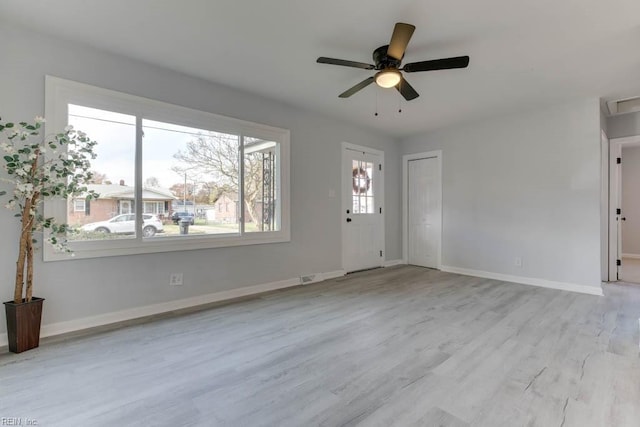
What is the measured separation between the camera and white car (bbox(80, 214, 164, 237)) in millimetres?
Result: 2863

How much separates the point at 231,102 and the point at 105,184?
169 centimetres

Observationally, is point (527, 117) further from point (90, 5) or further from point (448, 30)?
point (90, 5)

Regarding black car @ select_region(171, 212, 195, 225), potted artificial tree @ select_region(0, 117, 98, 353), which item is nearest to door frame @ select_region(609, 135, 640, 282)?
black car @ select_region(171, 212, 195, 225)

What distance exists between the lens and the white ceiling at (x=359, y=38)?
2242 millimetres

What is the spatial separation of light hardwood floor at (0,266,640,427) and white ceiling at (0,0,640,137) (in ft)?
8.49

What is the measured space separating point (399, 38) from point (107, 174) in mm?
2884

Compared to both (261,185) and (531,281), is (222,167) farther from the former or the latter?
(531,281)

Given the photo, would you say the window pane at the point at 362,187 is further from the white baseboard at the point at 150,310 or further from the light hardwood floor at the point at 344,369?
the light hardwood floor at the point at 344,369

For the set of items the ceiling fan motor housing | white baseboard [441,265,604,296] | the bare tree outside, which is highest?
the ceiling fan motor housing

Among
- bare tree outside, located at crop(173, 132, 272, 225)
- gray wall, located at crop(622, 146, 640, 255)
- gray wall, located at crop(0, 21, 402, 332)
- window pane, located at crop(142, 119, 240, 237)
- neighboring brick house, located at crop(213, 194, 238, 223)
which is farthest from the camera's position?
gray wall, located at crop(622, 146, 640, 255)

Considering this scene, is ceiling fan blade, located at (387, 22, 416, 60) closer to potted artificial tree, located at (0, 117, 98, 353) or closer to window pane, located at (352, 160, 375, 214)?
potted artificial tree, located at (0, 117, 98, 353)

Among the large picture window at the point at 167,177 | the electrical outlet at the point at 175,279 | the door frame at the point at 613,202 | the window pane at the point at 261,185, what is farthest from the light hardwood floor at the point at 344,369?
the door frame at the point at 613,202

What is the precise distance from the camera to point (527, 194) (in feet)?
→ 14.7

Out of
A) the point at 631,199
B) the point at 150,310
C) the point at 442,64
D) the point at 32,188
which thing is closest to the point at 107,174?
the point at 32,188
